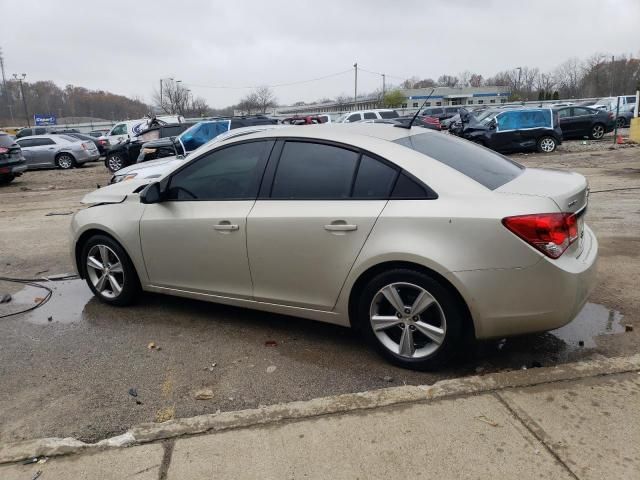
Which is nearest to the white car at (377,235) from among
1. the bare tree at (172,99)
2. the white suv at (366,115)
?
the white suv at (366,115)

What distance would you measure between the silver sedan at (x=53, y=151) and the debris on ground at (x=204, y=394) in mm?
20918

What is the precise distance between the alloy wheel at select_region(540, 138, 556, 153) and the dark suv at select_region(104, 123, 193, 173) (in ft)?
41.7

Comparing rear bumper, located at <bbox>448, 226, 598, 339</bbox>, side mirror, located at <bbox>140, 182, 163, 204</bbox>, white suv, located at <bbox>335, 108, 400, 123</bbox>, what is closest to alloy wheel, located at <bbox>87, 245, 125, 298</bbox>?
side mirror, located at <bbox>140, 182, 163, 204</bbox>

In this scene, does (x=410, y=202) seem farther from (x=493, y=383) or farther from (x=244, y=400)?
(x=244, y=400)

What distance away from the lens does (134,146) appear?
18.2 m

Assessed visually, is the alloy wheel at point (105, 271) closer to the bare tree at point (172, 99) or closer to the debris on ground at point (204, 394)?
the debris on ground at point (204, 394)

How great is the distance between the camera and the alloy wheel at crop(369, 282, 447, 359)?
11.0ft

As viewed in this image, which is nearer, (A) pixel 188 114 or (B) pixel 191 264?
(B) pixel 191 264

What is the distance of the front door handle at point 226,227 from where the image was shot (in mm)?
3969

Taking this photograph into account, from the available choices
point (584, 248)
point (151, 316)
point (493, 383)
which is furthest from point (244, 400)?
point (584, 248)

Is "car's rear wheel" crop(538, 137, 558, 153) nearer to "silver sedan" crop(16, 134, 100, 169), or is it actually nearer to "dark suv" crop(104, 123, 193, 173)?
"dark suv" crop(104, 123, 193, 173)

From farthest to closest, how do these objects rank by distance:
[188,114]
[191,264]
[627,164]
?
[188,114]
[627,164]
[191,264]

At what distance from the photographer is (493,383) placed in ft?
10.5

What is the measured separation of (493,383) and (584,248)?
1.10 m
